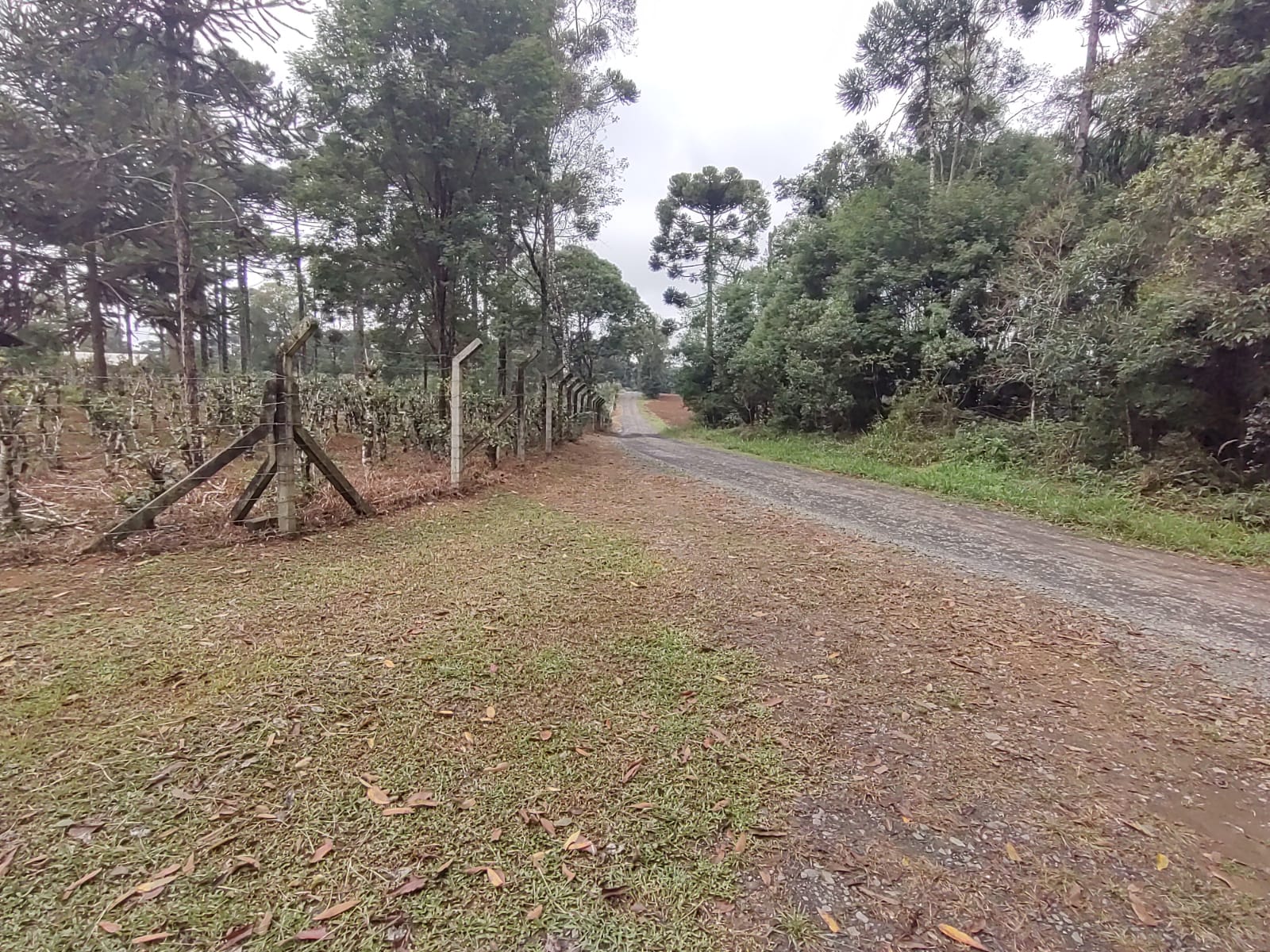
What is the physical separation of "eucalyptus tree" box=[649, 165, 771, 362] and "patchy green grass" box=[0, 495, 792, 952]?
22.1 metres

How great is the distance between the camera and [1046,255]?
935 cm

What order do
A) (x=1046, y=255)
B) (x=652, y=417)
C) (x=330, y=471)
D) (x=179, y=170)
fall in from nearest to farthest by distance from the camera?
1. (x=330, y=471)
2. (x=179, y=170)
3. (x=1046, y=255)
4. (x=652, y=417)

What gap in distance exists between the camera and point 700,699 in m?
2.34

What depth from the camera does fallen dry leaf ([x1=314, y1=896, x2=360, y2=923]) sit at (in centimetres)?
133

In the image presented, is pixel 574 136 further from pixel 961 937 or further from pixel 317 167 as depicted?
pixel 961 937

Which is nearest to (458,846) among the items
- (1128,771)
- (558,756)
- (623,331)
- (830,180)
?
(558,756)

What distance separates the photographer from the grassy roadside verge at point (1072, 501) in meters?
4.86

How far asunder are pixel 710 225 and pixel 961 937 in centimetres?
2571

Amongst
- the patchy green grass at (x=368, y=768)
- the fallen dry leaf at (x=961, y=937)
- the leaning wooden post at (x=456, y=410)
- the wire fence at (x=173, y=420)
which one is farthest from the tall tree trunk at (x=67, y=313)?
the fallen dry leaf at (x=961, y=937)

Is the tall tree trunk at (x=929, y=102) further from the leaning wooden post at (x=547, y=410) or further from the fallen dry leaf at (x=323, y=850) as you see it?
the fallen dry leaf at (x=323, y=850)

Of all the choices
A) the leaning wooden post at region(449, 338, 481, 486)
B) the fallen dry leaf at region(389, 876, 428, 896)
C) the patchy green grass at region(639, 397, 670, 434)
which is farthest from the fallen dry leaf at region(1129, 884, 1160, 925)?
the patchy green grass at region(639, 397, 670, 434)

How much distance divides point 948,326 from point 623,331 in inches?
652

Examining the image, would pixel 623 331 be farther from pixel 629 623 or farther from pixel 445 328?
pixel 629 623

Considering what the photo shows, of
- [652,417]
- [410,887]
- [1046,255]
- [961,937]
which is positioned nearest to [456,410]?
[410,887]
